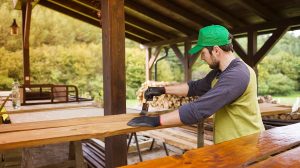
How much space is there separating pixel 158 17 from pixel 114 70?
636 cm

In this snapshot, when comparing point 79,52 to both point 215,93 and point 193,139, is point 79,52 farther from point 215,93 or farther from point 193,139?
point 215,93

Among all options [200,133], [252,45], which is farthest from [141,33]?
[200,133]

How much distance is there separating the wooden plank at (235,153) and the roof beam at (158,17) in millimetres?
7227

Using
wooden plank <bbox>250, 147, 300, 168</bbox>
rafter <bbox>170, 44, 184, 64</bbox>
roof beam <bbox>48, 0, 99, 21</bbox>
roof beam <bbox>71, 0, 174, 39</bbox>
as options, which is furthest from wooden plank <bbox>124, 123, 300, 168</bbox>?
roof beam <bbox>48, 0, 99, 21</bbox>

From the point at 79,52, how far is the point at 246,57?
43.4 feet

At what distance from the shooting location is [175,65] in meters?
21.4

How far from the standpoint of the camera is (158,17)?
350 inches

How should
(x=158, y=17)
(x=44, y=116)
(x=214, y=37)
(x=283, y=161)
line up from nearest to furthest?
(x=283, y=161), (x=214, y=37), (x=44, y=116), (x=158, y=17)

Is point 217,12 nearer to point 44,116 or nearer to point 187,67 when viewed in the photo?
point 187,67

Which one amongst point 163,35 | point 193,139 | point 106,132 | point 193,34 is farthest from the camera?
point 163,35

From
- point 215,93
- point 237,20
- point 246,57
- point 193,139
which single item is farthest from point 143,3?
point 215,93

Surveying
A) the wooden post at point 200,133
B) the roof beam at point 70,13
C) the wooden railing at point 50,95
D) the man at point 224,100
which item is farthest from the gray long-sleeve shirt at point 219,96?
the roof beam at point 70,13

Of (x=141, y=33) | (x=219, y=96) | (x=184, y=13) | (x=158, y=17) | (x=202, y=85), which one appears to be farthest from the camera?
(x=141, y=33)

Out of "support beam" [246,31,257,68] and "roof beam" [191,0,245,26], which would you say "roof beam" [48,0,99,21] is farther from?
"support beam" [246,31,257,68]
